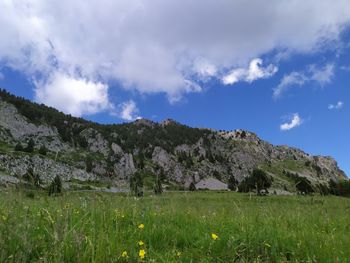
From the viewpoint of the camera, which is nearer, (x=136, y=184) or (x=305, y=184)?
(x=136, y=184)

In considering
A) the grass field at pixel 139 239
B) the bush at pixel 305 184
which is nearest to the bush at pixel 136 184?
the grass field at pixel 139 239

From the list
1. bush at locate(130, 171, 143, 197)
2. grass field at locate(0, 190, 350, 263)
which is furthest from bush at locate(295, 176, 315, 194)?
bush at locate(130, 171, 143, 197)

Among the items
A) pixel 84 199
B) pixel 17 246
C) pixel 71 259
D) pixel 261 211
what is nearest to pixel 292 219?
pixel 261 211

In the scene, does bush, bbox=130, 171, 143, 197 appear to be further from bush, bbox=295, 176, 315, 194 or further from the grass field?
bush, bbox=295, 176, 315, 194

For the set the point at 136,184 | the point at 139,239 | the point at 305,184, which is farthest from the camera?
the point at 305,184

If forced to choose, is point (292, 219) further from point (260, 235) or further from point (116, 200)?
point (116, 200)

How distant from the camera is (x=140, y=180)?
30.3ft

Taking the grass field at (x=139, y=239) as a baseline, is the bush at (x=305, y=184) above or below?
above

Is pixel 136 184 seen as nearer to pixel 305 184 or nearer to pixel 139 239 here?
pixel 139 239

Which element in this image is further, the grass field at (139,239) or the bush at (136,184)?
the bush at (136,184)

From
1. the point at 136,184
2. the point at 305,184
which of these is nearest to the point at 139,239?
the point at 136,184

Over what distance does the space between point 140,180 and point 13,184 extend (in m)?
4.52

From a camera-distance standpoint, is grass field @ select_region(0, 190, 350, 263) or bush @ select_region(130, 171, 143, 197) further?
bush @ select_region(130, 171, 143, 197)

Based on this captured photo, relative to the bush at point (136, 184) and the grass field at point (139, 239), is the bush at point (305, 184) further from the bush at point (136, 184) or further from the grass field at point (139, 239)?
the bush at point (136, 184)
